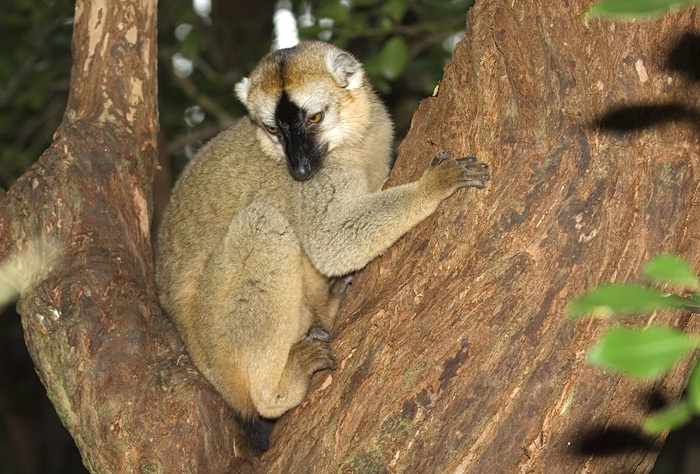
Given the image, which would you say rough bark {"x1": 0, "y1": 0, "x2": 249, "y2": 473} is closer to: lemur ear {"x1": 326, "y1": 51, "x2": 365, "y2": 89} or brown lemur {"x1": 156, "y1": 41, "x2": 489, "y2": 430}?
brown lemur {"x1": 156, "y1": 41, "x2": 489, "y2": 430}

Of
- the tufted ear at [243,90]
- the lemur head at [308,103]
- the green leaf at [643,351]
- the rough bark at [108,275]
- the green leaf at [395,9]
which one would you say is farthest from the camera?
the green leaf at [395,9]

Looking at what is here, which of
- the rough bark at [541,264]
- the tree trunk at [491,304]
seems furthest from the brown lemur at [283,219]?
the rough bark at [541,264]

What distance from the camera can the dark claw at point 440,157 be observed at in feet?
15.5

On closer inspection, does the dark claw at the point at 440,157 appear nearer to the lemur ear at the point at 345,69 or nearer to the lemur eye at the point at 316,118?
the lemur eye at the point at 316,118

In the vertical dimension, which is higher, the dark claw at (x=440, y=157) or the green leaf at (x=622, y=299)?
the green leaf at (x=622, y=299)

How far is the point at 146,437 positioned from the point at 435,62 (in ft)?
16.3

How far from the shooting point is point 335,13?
744cm

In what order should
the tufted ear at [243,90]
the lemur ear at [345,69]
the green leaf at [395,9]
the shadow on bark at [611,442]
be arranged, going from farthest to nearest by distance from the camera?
the green leaf at [395,9]
the tufted ear at [243,90]
the lemur ear at [345,69]
the shadow on bark at [611,442]

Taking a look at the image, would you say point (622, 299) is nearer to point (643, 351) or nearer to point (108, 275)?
point (643, 351)

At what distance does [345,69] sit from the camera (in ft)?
20.0

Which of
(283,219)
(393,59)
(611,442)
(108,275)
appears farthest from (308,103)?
(611,442)

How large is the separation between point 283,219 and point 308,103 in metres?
1.05

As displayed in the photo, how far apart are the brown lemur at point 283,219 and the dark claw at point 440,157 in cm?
2

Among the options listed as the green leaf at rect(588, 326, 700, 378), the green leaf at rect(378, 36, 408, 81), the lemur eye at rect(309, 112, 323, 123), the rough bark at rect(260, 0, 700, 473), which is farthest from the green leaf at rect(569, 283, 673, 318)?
the green leaf at rect(378, 36, 408, 81)
